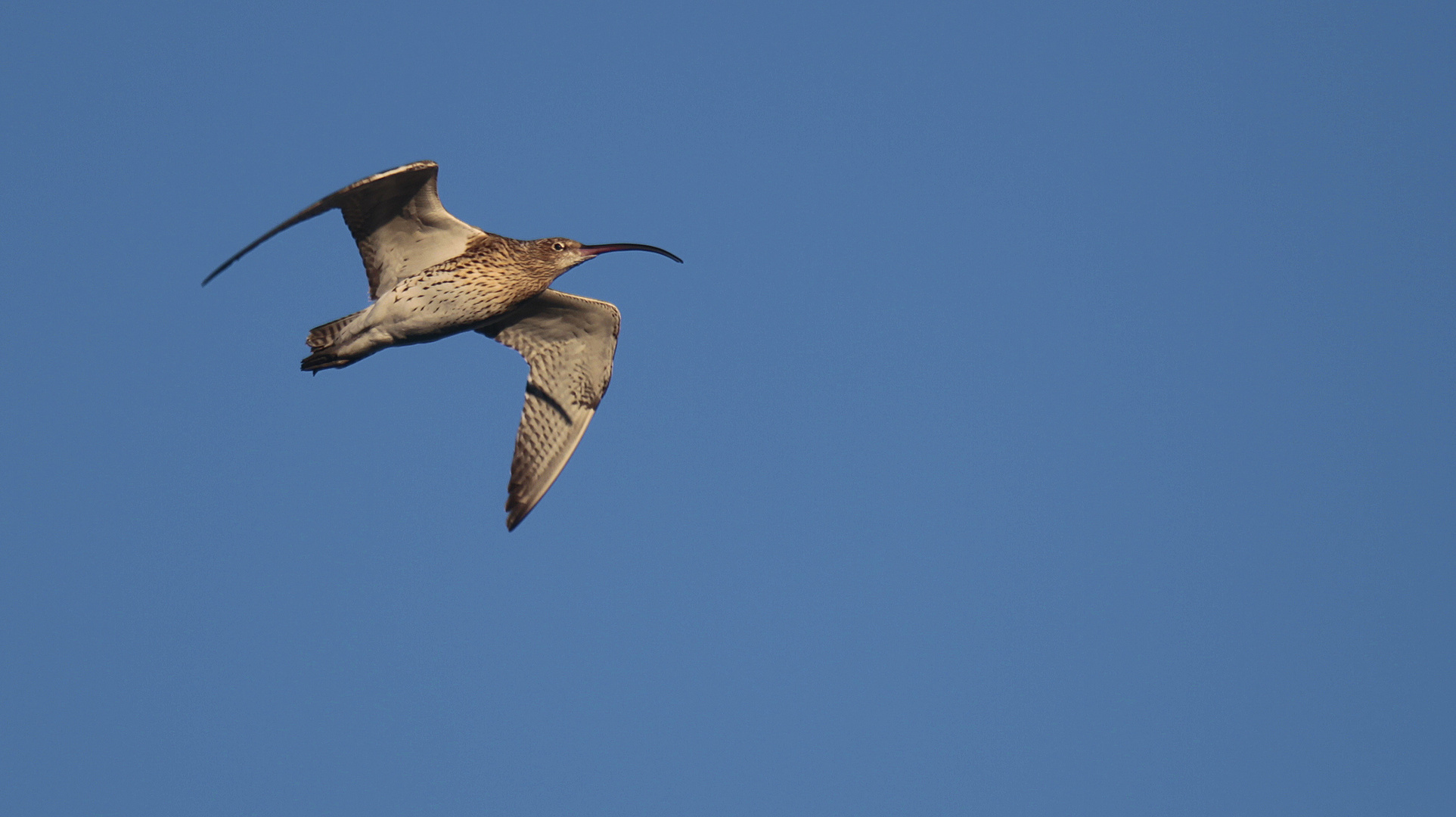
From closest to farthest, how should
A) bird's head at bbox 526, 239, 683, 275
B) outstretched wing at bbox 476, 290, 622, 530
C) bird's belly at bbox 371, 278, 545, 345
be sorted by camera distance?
bird's belly at bbox 371, 278, 545, 345 → bird's head at bbox 526, 239, 683, 275 → outstretched wing at bbox 476, 290, 622, 530

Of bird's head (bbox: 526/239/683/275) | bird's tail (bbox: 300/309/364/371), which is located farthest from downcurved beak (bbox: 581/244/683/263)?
bird's tail (bbox: 300/309/364/371)

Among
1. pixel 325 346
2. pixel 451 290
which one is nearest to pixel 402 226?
pixel 451 290

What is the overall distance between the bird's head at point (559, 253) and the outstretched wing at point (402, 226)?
603 mm

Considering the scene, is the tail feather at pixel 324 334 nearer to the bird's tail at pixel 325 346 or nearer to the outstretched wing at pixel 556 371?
the bird's tail at pixel 325 346

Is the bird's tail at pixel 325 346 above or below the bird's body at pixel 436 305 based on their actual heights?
below

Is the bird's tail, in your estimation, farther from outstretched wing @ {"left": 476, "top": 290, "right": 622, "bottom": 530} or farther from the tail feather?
outstretched wing @ {"left": 476, "top": 290, "right": 622, "bottom": 530}

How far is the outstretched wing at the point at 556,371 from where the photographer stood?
1443 cm

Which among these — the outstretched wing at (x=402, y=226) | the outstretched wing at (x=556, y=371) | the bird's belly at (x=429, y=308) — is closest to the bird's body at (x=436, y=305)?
the bird's belly at (x=429, y=308)

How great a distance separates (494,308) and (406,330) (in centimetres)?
92

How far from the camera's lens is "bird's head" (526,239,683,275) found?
43.5 ft

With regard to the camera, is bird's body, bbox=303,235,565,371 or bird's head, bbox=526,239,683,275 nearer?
bird's body, bbox=303,235,565,371

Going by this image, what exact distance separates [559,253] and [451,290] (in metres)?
1.38

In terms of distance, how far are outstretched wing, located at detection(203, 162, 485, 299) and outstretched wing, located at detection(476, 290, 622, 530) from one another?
1.43 meters

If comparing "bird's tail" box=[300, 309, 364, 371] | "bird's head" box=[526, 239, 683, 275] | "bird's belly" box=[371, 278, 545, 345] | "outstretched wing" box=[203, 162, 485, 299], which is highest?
"bird's head" box=[526, 239, 683, 275]
